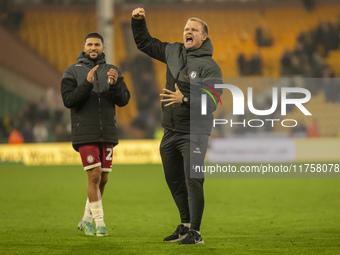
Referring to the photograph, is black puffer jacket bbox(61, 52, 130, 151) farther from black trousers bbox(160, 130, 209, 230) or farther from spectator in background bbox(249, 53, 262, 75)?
spectator in background bbox(249, 53, 262, 75)

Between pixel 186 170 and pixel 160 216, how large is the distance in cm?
272

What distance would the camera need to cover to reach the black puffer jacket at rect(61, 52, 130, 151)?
21.9 ft

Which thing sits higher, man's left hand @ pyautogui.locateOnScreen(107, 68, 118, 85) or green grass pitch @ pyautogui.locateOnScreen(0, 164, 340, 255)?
man's left hand @ pyautogui.locateOnScreen(107, 68, 118, 85)

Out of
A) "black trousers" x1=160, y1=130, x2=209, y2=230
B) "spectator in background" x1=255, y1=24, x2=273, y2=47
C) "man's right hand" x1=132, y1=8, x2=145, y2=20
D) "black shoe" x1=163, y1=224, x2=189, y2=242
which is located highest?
"spectator in background" x1=255, y1=24, x2=273, y2=47

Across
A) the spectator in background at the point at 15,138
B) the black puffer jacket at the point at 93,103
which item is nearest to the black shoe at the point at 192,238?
the black puffer jacket at the point at 93,103

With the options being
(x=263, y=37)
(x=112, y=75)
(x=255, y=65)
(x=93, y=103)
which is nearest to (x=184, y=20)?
(x=263, y=37)

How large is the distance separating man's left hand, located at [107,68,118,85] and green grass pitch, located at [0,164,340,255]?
159cm

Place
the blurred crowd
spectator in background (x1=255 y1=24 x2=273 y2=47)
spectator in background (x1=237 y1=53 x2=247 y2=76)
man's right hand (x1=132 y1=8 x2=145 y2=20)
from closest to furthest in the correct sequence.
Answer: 1. man's right hand (x1=132 y1=8 x2=145 y2=20)
2. the blurred crowd
3. spectator in background (x1=237 y1=53 x2=247 y2=76)
4. spectator in background (x1=255 y1=24 x2=273 y2=47)

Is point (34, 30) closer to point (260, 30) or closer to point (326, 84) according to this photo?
point (260, 30)

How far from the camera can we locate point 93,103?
22.1ft

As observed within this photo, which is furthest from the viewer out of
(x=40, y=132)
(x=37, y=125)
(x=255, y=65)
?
(x=255, y=65)

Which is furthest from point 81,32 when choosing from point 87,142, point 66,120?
point 87,142

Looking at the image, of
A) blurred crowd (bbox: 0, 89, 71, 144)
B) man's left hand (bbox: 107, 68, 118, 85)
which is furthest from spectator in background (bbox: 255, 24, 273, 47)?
man's left hand (bbox: 107, 68, 118, 85)

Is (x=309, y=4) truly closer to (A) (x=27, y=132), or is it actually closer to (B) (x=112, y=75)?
(A) (x=27, y=132)
